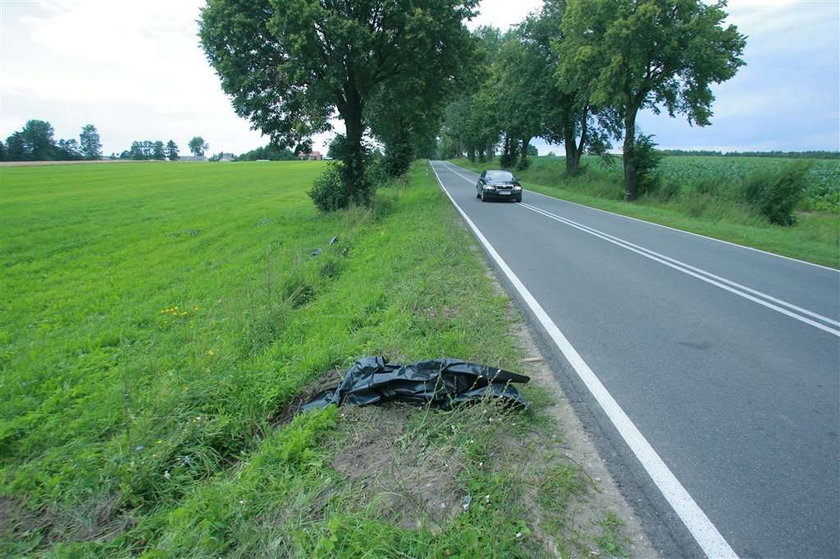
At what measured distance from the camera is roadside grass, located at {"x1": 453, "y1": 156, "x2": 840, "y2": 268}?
1270cm

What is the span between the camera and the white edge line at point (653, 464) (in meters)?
2.57

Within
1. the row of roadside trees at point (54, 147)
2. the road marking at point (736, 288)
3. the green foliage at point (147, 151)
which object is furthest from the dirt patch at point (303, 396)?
the green foliage at point (147, 151)

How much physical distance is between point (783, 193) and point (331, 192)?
1815 cm

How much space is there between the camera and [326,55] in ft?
52.4

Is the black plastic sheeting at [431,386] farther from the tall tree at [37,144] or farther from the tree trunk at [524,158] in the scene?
the tall tree at [37,144]

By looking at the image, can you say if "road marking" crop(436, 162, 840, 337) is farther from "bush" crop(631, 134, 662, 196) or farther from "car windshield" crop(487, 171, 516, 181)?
"bush" crop(631, 134, 662, 196)

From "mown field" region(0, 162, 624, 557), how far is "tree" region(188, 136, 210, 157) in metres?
185

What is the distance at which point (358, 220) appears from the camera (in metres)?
16.3

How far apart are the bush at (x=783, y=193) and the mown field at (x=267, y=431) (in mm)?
16009

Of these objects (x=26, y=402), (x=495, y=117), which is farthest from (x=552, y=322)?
(x=495, y=117)

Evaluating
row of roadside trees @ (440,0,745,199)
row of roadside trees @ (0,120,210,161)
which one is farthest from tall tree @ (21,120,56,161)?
row of roadside trees @ (440,0,745,199)

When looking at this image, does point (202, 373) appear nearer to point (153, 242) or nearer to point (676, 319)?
point (676, 319)

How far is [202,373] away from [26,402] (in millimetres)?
1969

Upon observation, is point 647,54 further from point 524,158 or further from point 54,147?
point 54,147
